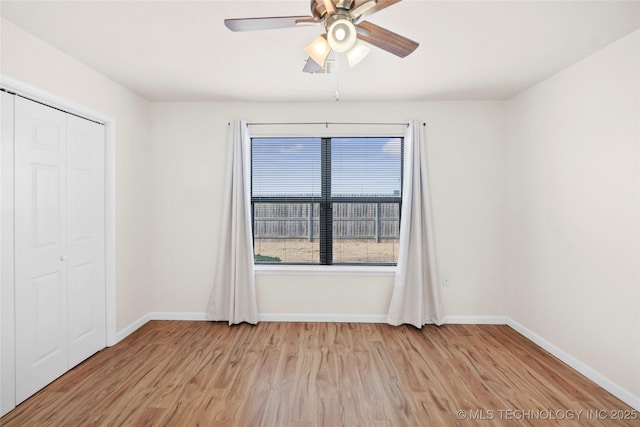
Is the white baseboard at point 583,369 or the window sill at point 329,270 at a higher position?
the window sill at point 329,270

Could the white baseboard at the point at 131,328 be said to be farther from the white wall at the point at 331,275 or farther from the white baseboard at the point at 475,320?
the white baseboard at the point at 475,320

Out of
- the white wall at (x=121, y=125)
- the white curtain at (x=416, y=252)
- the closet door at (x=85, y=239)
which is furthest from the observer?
the white curtain at (x=416, y=252)

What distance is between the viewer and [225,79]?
10.1 ft

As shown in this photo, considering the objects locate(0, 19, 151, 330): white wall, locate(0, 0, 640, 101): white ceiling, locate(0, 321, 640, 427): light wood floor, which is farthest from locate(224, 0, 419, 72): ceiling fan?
locate(0, 321, 640, 427): light wood floor

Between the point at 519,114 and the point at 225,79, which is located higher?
the point at 225,79

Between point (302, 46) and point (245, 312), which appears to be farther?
point (245, 312)

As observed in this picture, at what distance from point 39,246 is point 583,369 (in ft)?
14.3

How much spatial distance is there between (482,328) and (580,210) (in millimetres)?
1640

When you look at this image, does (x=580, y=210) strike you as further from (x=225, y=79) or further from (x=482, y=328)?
(x=225, y=79)

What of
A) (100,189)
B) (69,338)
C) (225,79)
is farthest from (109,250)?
(225,79)

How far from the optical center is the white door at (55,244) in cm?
225

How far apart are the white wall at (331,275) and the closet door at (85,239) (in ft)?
2.61

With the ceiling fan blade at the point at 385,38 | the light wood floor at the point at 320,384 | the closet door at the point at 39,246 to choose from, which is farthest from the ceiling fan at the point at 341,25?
the light wood floor at the point at 320,384

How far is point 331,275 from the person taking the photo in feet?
12.5
